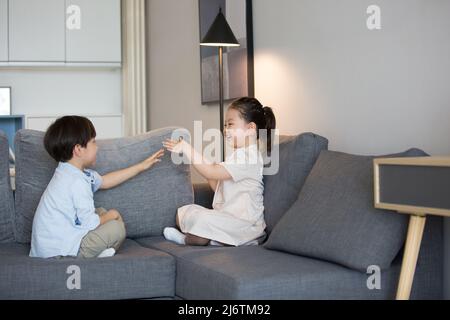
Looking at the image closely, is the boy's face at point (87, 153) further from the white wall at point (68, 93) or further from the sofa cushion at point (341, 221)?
the white wall at point (68, 93)

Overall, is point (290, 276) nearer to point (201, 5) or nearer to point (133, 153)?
point (133, 153)

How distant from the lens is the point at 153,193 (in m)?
3.15

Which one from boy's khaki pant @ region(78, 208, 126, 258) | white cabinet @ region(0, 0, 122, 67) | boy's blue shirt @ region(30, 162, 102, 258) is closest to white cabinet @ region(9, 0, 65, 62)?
white cabinet @ region(0, 0, 122, 67)

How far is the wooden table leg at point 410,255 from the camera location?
206cm

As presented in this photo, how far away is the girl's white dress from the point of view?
282 cm

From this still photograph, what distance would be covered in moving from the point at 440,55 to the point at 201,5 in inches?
104

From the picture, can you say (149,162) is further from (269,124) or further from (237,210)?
(269,124)

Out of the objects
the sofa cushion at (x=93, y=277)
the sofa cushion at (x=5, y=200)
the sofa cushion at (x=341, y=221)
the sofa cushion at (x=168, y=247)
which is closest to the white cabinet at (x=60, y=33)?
the sofa cushion at (x=5, y=200)

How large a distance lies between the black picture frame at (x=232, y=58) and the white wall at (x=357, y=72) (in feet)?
0.18

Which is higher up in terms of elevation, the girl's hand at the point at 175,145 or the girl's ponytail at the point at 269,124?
the girl's ponytail at the point at 269,124

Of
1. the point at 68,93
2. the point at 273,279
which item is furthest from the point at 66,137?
the point at 68,93

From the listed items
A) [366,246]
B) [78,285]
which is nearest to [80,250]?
[78,285]

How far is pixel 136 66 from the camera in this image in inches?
231

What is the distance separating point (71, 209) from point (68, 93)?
12.2 ft
